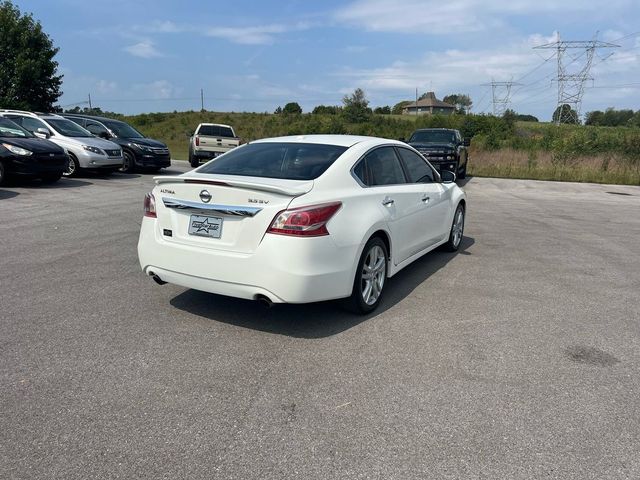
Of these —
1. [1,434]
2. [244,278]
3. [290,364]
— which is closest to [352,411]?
[290,364]

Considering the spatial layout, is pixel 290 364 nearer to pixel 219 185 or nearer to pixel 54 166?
pixel 219 185

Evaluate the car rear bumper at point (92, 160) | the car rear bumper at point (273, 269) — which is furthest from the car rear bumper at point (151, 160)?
the car rear bumper at point (273, 269)

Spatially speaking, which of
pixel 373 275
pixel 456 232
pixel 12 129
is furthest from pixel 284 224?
pixel 12 129

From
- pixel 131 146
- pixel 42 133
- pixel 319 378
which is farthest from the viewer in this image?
pixel 131 146

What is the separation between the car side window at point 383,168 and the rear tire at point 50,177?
9.74m

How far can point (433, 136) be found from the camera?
17875 millimetres

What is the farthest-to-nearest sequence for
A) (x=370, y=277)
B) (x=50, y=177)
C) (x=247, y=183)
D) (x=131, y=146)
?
(x=131, y=146) → (x=50, y=177) → (x=370, y=277) → (x=247, y=183)

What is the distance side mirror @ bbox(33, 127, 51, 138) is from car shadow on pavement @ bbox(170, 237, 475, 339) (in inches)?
449

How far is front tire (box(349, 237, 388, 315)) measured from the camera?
174 inches

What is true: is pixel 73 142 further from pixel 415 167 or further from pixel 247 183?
pixel 247 183

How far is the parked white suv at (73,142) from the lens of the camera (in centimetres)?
1402

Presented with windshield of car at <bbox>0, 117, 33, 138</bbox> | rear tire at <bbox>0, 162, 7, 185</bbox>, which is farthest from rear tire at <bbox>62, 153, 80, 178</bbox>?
rear tire at <bbox>0, 162, 7, 185</bbox>

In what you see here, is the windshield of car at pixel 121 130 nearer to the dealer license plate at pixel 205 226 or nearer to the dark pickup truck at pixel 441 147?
the dark pickup truck at pixel 441 147

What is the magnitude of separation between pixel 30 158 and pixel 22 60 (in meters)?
22.8
